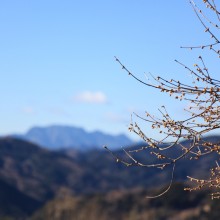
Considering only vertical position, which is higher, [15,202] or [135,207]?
[15,202]

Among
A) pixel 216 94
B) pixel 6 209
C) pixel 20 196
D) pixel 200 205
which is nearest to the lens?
pixel 216 94

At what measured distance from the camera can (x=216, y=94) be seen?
9039 mm

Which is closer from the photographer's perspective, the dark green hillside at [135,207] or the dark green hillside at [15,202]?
the dark green hillside at [135,207]

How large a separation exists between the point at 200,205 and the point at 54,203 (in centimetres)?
3679

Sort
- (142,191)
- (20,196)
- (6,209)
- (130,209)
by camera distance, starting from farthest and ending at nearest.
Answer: (20,196) → (6,209) → (142,191) → (130,209)

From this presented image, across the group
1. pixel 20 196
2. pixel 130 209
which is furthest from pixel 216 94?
pixel 20 196

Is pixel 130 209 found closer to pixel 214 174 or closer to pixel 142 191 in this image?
pixel 142 191

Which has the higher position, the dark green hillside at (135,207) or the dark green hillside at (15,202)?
the dark green hillside at (15,202)

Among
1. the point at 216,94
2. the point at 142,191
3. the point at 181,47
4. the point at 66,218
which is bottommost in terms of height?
the point at 216,94

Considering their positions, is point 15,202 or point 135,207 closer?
point 135,207

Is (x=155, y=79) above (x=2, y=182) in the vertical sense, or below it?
below

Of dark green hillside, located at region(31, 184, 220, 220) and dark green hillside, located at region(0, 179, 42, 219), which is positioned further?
dark green hillside, located at region(0, 179, 42, 219)

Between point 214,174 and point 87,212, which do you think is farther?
point 87,212

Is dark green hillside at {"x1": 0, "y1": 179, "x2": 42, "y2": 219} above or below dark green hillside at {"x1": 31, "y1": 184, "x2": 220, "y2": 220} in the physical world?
above
